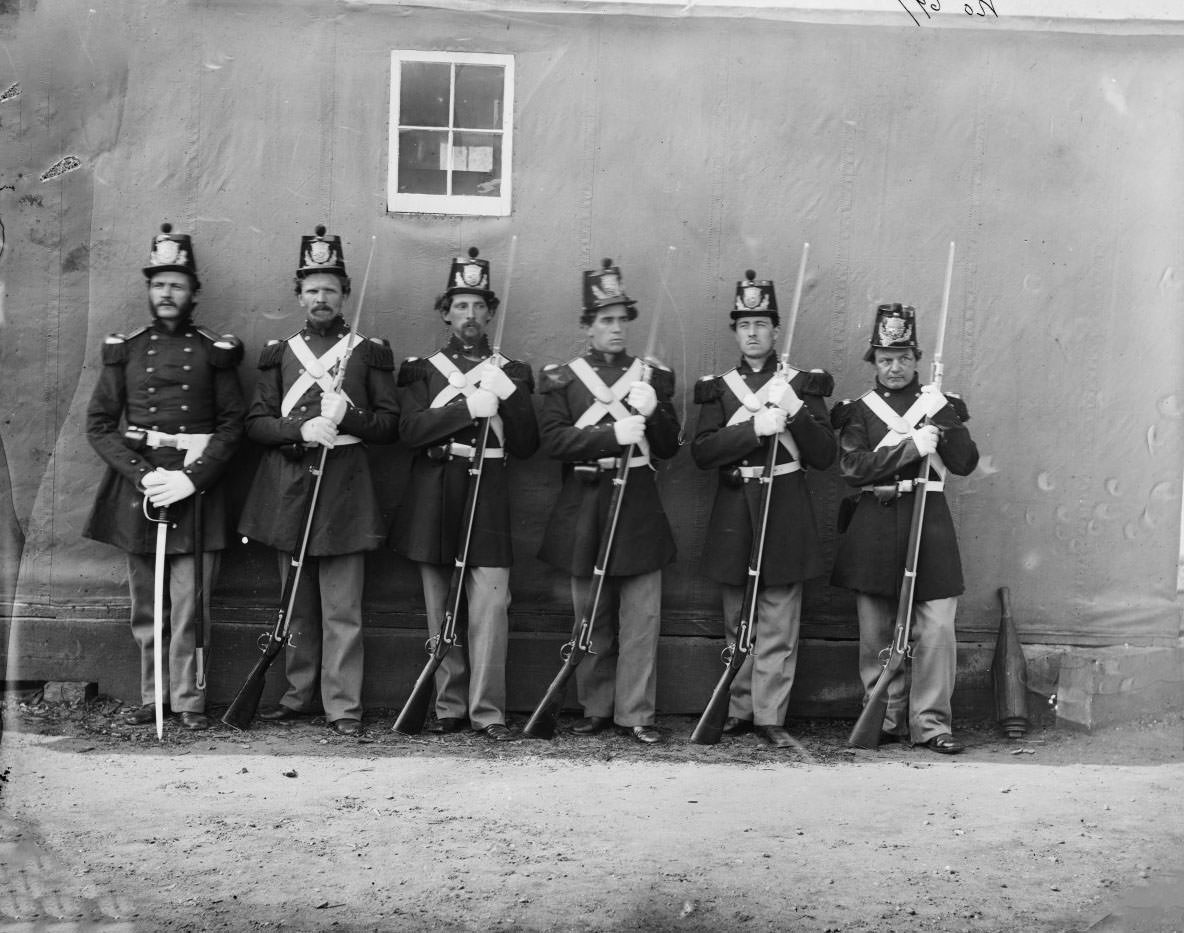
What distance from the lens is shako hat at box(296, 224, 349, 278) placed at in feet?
21.4

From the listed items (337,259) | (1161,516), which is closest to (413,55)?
(337,259)

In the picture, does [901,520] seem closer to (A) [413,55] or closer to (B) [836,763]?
(B) [836,763]

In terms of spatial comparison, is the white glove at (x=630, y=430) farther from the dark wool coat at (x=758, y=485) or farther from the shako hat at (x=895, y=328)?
the shako hat at (x=895, y=328)

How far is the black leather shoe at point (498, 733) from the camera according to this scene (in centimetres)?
633

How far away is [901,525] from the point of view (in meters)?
6.49

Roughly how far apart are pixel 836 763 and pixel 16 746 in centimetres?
365

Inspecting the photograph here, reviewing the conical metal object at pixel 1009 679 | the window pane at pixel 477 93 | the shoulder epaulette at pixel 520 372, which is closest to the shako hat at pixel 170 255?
the window pane at pixel 477 93

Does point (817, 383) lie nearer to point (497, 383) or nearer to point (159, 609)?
point (497, 383)

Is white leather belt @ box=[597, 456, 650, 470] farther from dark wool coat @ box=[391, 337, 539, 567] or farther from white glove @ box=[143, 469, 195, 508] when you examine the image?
white glove @ box=[143, 469, 195, 508]

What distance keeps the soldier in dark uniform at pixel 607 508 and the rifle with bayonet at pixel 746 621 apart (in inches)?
11.1

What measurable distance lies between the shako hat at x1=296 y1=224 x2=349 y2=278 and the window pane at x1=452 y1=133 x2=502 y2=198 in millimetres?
729

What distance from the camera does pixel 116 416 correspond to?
6.56 meters

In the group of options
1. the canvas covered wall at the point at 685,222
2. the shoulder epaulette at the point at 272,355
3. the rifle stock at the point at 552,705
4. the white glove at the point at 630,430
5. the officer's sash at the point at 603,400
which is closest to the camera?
the rifle stock at the point at 552,705

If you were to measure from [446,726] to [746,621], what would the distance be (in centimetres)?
148
